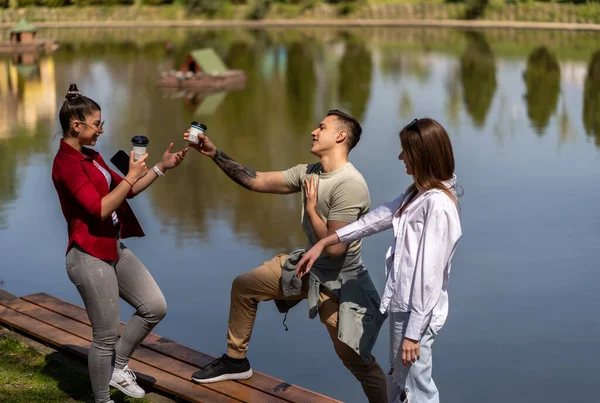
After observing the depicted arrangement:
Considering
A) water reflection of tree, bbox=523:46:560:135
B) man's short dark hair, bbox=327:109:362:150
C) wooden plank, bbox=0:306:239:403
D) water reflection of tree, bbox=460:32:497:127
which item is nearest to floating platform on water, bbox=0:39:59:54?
water reflection of tree, bbox=460:32:497:127

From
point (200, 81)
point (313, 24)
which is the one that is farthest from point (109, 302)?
point (313, 24)

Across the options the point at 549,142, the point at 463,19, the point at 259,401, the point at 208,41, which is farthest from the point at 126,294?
the point at 463,19

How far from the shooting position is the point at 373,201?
11.8 metres

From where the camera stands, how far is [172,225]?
1095 cm

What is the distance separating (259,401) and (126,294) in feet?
2.89

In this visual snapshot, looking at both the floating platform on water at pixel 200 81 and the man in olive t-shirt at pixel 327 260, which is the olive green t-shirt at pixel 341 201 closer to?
the man in olive t-shirt at pixel 327 260

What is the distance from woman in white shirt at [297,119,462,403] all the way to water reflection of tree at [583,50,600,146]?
13562 millimetres

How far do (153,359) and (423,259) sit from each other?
7.12 ft

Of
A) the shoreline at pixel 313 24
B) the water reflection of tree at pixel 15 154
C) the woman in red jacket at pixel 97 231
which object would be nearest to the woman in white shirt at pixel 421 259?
the woman in red jacket at pixel 97 231

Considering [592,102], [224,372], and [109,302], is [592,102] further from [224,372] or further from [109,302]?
[109,302]

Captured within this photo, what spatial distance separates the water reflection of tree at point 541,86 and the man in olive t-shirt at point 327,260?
13926mm

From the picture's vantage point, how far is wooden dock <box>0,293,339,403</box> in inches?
195

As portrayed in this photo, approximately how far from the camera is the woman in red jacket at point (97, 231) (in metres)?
4.42

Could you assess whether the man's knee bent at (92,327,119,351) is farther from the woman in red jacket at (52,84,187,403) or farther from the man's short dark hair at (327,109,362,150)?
the man's short dark hair at (327,109,362,150)
